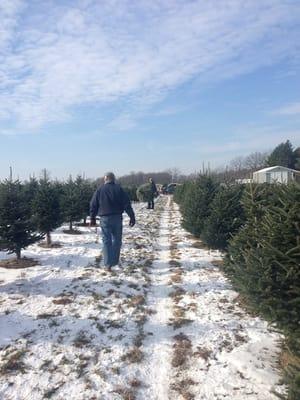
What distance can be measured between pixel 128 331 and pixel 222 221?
4622mm

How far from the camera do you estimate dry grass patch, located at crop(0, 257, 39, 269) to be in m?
8.19

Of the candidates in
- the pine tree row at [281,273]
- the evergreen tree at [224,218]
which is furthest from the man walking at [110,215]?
the pine tree row at [281,273]

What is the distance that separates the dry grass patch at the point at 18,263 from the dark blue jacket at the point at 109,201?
181 centimetres

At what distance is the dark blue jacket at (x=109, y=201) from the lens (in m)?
8.04

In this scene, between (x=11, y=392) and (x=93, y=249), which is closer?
(x=11, y=392)

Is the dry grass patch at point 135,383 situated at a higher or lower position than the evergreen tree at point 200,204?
lower

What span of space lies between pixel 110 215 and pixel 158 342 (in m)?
3.71

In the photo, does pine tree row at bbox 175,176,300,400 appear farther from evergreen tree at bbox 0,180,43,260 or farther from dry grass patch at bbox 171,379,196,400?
evergreen tree at bbox 0,180,43,260

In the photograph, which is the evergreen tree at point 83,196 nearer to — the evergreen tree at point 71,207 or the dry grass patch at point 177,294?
the evergreen tree at point 71,207

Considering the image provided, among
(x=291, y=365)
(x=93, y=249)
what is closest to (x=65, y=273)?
(x=93, y=249)

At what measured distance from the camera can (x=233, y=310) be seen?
5906mm

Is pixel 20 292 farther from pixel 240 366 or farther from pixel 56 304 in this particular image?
pixel 240 366

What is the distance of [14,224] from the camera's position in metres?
8.35

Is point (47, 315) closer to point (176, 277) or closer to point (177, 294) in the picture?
point (177, 294)
